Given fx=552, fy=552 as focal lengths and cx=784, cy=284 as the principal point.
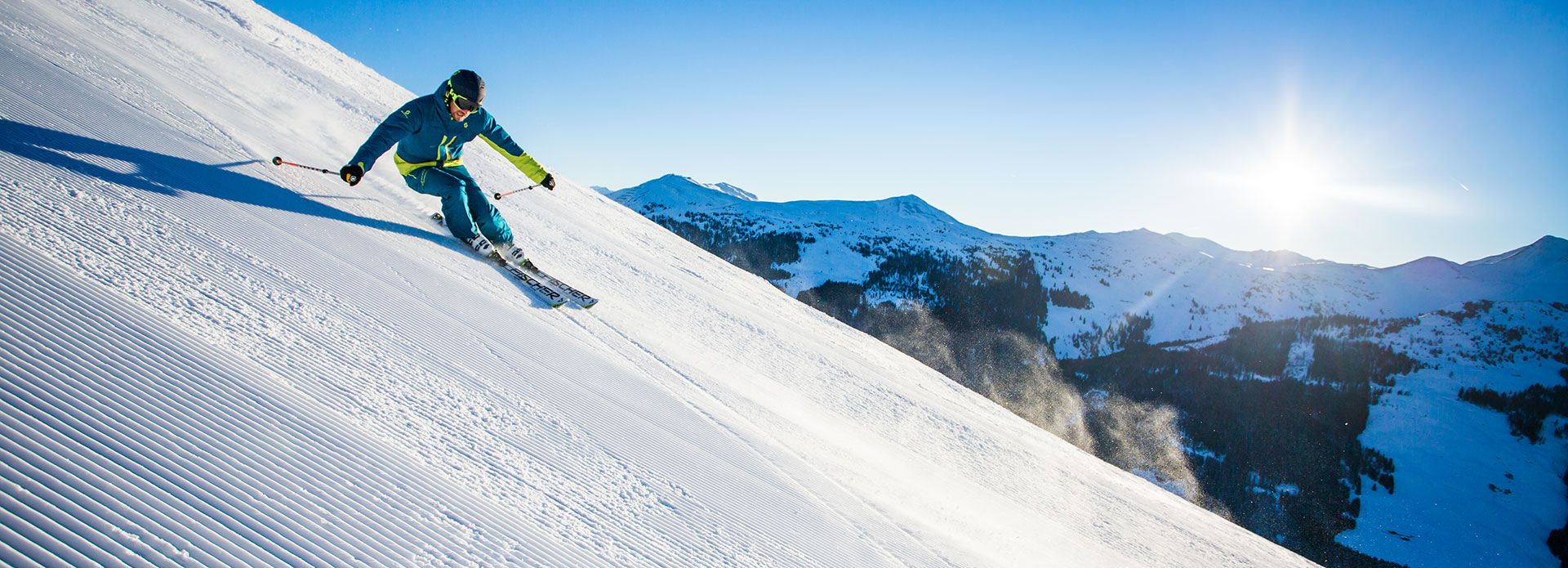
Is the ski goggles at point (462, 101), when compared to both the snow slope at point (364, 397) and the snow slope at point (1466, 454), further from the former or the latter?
the snow slope at point (1466, 454)

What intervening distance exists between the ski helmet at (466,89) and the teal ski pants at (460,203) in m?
0.74

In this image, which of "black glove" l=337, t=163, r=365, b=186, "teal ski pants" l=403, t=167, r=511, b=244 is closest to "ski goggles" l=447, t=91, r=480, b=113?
"teal ski pants" l=403, t=167, r=511, b=244

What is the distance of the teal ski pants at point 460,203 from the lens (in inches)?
209

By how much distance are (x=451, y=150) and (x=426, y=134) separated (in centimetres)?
28

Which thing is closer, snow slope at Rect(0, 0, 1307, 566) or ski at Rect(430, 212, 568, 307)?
snow slope at Rect(0, 0, 1307, 566)

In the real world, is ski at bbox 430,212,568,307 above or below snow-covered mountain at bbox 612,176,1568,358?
below

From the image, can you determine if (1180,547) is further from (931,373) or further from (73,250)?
(73,250)

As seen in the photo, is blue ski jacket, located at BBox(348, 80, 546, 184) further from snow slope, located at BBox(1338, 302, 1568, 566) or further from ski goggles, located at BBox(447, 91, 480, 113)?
snow slope, located at BBox(1338, 302, 1568, 566)

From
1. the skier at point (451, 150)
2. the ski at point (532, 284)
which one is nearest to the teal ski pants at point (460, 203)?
the skier at point (451, 150)

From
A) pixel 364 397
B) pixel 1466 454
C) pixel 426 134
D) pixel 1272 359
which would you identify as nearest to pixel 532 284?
pixel 426 134

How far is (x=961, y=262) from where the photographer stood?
81.4m

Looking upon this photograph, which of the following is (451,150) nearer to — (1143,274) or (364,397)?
(364,397)

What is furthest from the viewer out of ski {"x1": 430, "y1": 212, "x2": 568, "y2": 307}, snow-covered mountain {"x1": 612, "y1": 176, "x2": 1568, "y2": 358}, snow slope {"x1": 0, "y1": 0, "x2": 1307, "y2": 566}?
snow-covered mountain {"x1": 612, "y1": 176, "x2": 1568, "y2": 358}

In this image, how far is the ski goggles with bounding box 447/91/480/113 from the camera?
5.04 m
